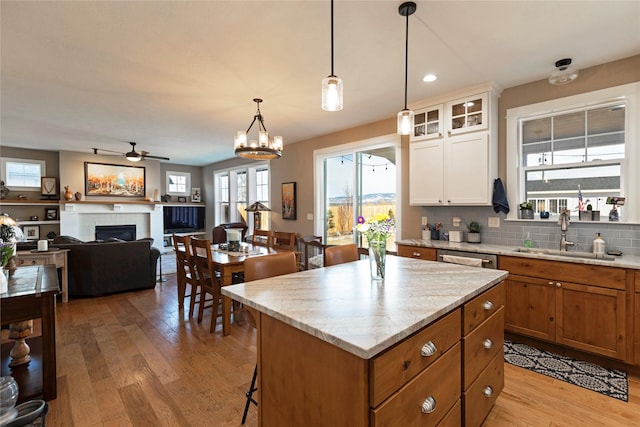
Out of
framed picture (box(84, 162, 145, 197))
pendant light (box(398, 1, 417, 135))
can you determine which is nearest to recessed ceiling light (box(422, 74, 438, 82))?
pendant light (box(398, 1, 417, 135))

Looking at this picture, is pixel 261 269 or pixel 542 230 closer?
pixel 261 269

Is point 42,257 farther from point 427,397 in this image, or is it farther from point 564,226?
point 564,226

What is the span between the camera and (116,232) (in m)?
7.64

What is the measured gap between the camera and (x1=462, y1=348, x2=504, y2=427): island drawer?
1.56m

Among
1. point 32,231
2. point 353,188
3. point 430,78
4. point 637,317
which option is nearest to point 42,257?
point 32,231

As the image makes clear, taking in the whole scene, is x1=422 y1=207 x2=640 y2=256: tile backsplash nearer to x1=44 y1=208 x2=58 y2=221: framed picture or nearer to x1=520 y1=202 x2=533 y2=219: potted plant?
x1=520 y1=202 x2=533 y2=219: potted plant

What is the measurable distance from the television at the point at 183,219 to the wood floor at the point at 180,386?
562 cm

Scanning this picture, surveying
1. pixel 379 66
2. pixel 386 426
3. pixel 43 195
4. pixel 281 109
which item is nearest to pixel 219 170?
pixel 43 195

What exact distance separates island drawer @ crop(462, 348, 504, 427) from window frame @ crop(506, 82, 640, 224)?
77.6 inches

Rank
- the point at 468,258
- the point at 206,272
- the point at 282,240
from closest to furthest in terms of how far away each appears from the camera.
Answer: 1. the point at 468,258
2. the point at 206,272
3. the point at 282,240

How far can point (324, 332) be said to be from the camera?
106 cm

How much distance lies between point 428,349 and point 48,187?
893cm

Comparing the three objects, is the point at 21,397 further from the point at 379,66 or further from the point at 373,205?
the point at 373,205

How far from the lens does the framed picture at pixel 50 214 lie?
22.9 ft
